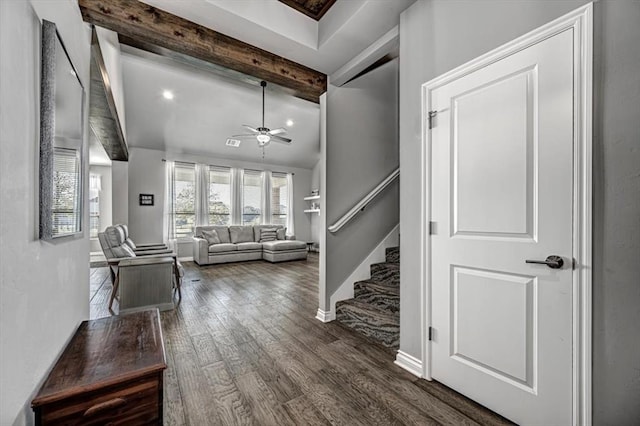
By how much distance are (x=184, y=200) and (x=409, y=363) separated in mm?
7047

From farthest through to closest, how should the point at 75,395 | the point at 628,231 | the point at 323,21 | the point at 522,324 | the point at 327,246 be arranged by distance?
the point at 327,246 < the point at 323,21 < the point at 522,324 < the point at 628,231 < the point at 75,395

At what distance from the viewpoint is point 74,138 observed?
4.33 feet

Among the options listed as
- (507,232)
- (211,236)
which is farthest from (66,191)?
(211,236)

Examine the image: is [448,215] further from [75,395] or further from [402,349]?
[75,395]

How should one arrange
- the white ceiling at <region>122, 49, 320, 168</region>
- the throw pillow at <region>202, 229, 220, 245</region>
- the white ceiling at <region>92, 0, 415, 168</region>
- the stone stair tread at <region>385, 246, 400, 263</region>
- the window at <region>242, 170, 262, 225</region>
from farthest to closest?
1. the window at <region>242, 170, 262, 225</region>
2. the throw pillow at <region>202, 229, 220, 245</region>
3. the white ceiling at <region>122, 49, 320, 168</region>
4. the stone stair tread at <region>385, 246, 400, 263</region>
5. the white ceiling at <region>92, 0, 415, 168</region>

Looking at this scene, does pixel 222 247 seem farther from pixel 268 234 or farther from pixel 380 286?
pixel 380 286

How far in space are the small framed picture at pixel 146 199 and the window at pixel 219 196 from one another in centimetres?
139

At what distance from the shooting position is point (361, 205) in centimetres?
314

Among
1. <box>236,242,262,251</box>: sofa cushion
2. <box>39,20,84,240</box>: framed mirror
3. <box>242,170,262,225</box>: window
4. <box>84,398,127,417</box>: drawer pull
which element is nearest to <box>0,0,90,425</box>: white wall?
<box>39,20,84,240</box>: framed mirror

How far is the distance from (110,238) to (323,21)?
3.54 m

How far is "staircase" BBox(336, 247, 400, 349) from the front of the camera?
2443mm

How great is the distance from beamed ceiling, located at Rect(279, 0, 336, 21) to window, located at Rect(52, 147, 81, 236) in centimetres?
212

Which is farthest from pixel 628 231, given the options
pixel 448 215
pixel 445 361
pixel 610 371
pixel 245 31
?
pixel 245 31

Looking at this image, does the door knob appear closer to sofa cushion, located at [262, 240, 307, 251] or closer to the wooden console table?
the wooden console table
